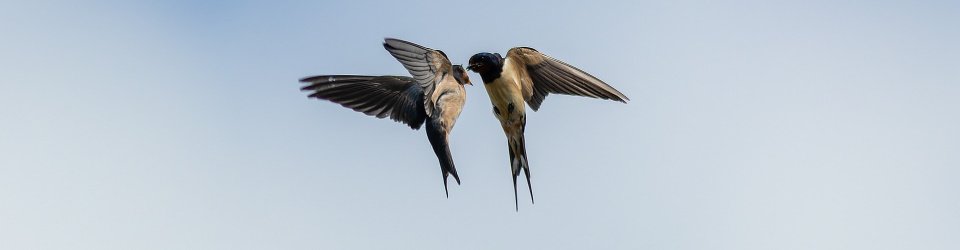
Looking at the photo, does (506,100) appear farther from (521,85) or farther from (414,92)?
(414,92)

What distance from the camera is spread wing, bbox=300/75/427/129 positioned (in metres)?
12.9

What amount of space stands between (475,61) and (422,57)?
40 centimetres

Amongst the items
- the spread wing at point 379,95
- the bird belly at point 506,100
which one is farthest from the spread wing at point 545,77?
the spread wing at point 379,95

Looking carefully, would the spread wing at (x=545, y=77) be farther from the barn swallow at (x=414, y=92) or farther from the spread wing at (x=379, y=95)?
the spread wing at (x=379, y=95)

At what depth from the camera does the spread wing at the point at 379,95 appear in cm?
1290

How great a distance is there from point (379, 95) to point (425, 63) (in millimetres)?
723

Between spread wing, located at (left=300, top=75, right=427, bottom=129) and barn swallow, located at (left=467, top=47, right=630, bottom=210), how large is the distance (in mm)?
608

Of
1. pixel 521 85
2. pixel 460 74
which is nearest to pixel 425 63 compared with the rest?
pixel 460 74

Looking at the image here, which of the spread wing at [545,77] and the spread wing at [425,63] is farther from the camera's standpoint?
the spread wing at [545,77]

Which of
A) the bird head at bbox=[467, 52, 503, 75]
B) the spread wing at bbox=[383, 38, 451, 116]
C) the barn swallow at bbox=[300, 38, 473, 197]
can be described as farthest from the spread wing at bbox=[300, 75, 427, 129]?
the bird head at bbox=[467, 52, 503, 75]

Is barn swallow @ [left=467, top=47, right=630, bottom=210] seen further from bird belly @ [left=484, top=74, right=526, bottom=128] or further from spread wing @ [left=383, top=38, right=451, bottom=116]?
spread wing @ [left=383, top=38, right=451, bottom=116]

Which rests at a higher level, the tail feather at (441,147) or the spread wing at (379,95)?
the spread wing at (379,95)

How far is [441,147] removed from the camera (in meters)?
12.4

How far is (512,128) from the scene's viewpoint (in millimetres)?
13008
